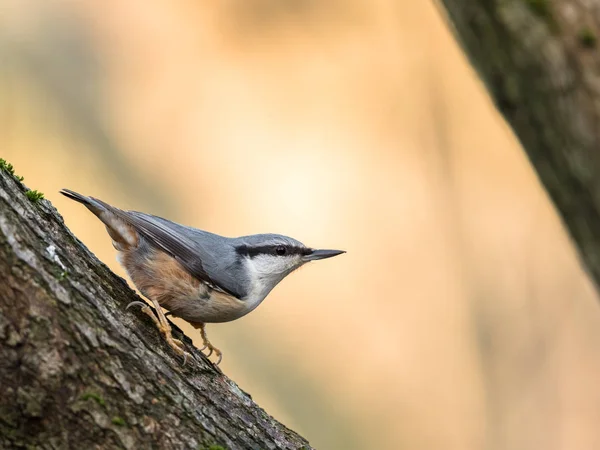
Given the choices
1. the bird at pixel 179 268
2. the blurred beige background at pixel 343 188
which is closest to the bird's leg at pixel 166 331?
the bird at pixel 179 268

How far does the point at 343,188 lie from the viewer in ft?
24.6

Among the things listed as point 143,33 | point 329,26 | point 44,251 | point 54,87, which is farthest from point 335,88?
point 44,251

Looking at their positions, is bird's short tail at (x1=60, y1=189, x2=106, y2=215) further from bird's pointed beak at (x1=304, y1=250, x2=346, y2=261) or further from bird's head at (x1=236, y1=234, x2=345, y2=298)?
bird's pointed beak at (x1=304, y1=250, x2=346, y2=261)

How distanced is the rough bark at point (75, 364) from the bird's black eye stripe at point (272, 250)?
1250 millimetres

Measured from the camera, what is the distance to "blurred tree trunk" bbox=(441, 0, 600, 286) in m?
2.65

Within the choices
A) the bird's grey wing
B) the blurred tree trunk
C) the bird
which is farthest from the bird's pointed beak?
the blurred tree trunk

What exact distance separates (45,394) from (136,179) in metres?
5.45

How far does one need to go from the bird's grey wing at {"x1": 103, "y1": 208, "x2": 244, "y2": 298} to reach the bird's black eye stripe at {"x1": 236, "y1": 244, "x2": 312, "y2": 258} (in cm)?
33

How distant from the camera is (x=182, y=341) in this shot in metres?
2.57

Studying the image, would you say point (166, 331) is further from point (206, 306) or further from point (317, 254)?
point (317, 254)

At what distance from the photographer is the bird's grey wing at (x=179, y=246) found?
10.3 ft

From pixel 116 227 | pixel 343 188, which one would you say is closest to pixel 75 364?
pixel 116 227

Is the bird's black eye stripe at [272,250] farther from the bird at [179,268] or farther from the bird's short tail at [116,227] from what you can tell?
the bird's short tail at [116,227]

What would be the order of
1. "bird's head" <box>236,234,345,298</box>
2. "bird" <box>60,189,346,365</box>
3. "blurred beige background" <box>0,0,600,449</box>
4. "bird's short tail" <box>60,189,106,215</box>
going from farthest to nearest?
1. "blurred beige background" <box>0,0,600,449</box>
2. "bird's head" <box>236,234,345,298</box>
3. "bird" <box>60,189,346,365</box>
4. "bird's short tail" <box>60,189,106,215</box>
